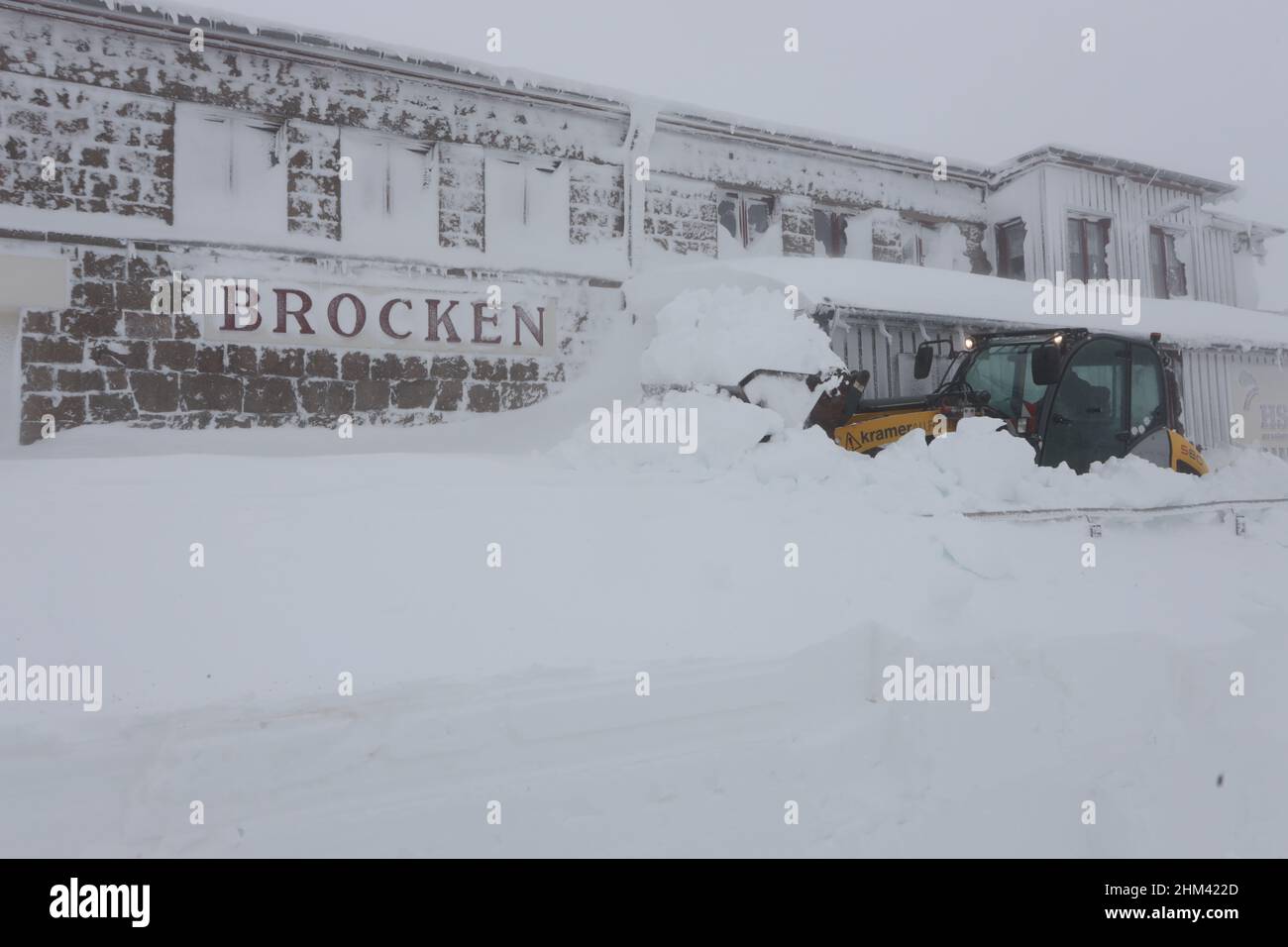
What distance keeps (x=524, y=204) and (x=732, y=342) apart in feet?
12.8

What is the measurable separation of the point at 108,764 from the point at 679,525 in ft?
10.7

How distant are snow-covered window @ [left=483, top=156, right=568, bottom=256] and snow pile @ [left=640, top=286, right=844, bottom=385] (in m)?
2.38

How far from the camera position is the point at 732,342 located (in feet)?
27.0

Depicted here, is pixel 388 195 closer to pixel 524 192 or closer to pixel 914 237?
pixel 524 192

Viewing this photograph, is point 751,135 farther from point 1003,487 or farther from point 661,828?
point 661,828

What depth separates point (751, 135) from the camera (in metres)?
11.9

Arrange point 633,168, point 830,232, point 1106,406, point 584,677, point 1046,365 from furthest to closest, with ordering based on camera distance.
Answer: point 830,232 → point 633,168 → point 1106,406 → point 1046,365 → point 584,677

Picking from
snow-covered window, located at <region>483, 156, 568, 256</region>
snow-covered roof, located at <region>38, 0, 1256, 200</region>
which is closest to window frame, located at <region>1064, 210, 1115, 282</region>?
snow-covered roof, located at <region>38, 0, 1256, 200</region>

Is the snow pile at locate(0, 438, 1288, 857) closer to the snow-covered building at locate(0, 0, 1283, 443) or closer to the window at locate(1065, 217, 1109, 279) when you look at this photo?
the snow-covered building at locate(0, 0, 1283, 443)

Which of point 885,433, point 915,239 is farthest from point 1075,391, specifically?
point 915,239

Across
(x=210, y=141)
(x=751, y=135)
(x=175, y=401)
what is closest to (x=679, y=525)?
(x=175, y=401)

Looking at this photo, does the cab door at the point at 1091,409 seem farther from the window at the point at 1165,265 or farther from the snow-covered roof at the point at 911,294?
the window at the point at 1165,265

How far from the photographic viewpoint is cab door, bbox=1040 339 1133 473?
825 cm
